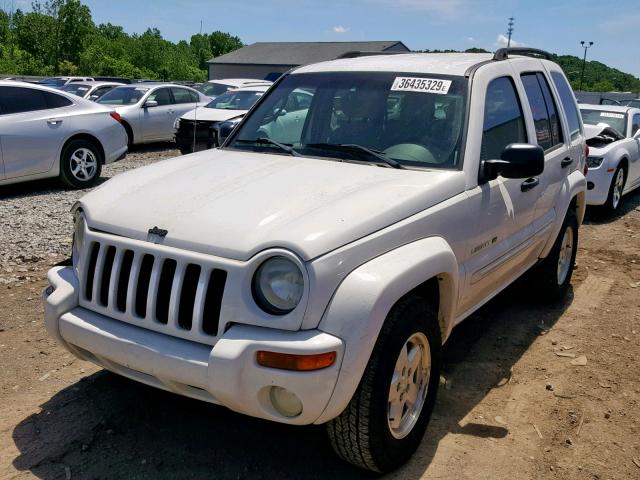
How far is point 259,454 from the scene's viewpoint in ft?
10.8

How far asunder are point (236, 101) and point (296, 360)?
41.4ft

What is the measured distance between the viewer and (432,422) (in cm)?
364

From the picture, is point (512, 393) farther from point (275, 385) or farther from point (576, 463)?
point (275, 385)

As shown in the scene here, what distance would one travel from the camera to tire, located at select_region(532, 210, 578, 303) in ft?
17.4

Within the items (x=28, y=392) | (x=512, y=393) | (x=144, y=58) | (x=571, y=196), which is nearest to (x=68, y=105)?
(x=28, y=392)

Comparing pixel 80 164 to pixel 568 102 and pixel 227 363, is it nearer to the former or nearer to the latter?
pixel 568 102

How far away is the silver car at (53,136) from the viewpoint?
897 centimetres

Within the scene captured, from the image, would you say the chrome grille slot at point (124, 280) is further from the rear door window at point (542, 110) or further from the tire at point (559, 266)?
the tire at point (559, 266)

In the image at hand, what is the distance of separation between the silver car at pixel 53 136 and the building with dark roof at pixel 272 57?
52975mm

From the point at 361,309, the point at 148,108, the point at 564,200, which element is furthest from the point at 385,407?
the point at 148,108

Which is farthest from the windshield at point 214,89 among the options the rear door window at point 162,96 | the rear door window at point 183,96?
the rear door window at point 162,96

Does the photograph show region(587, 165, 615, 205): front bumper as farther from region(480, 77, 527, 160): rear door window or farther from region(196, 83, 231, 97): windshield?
region(196, 83, 231, 97): windshield

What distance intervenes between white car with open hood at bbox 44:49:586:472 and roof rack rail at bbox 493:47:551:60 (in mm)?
24

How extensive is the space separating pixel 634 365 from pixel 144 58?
79.1 meters
